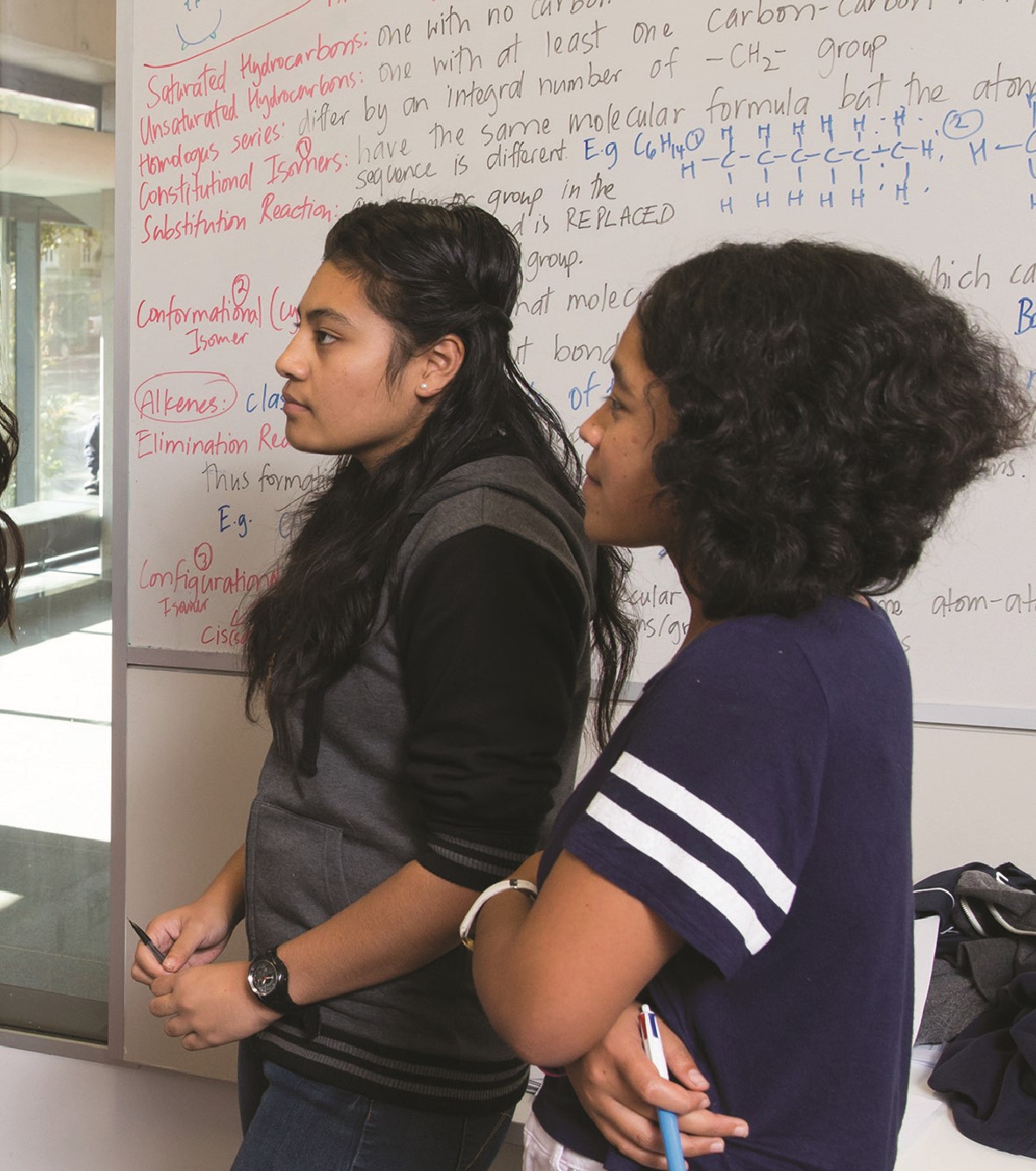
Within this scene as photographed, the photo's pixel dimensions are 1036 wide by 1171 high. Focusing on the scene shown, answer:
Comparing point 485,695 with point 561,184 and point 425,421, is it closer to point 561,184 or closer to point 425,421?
point 425,421

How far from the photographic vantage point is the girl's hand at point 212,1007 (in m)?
1.04

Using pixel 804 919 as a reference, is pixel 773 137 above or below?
above

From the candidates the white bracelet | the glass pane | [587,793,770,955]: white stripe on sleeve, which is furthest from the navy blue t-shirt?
the glass pane

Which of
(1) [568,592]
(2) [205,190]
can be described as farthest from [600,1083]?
(2) [205,190]

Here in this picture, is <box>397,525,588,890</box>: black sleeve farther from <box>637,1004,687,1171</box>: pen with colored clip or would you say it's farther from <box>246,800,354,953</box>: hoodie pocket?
<box>637,1004,687,1171</box>: pen with colored clip

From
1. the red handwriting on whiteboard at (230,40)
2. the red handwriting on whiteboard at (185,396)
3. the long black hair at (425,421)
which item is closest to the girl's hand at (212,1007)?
the long black hair at (425,421)

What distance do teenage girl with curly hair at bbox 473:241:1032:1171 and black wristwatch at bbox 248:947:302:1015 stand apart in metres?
0.33

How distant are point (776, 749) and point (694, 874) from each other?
0.08 meters

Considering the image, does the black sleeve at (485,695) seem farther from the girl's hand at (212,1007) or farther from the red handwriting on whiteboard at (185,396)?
the red handwriting on whiteboard at (185,396)

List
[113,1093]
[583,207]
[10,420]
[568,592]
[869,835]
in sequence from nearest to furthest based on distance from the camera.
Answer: [869,835], [568,592], [10,420], [583,207], [113,1093]

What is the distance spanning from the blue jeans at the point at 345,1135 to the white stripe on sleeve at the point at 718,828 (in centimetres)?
53

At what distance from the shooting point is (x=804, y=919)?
70cm

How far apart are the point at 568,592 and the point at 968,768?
3.06ft

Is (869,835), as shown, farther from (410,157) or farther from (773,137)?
(410,157)
